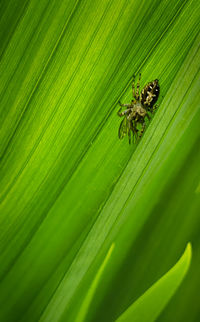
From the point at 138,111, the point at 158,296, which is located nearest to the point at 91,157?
the point at 138,111

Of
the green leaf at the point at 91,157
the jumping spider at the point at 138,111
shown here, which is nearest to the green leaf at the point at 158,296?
the green leaf at the point at 91,157

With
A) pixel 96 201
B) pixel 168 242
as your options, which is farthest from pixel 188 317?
pixel 96 201

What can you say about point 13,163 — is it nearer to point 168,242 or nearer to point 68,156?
point 68,156

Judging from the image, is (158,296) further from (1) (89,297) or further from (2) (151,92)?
(2) (151,92)

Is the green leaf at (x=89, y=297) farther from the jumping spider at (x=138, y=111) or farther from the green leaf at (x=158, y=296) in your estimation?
the jumping spider at (x=138, y=111)

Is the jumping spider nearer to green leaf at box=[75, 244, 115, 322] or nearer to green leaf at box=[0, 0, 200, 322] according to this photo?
green leaf at box=[0, 0, 200, 322]

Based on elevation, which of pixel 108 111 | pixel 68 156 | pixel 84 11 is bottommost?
pixel 68 156
